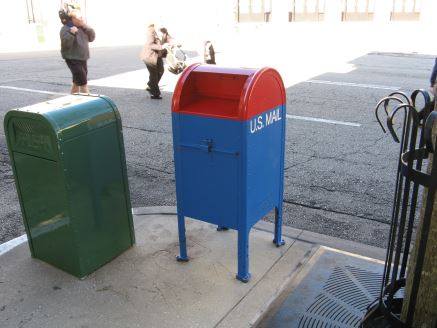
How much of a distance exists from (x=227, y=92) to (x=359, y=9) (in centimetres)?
3241

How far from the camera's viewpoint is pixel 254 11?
3600 centimetres

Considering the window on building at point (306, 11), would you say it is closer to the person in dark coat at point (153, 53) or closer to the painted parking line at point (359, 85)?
the painted parking line at point (359, 85)

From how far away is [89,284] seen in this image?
315 cm

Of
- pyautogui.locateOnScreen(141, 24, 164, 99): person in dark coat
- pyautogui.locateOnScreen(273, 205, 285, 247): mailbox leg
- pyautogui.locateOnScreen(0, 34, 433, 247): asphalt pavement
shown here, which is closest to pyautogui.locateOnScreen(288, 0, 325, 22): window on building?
pyautogui.locateOnScreen(0, 34, 433, 247): asphalt pavement

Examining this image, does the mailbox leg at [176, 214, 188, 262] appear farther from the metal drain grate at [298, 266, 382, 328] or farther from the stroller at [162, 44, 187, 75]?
the stroller at [162, 44, 187, 75]

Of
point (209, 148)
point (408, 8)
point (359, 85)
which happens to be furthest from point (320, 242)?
point (408, 8)

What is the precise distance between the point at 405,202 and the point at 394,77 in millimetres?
10501

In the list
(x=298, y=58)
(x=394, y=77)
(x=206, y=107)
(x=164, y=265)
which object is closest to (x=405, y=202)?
(x=206, y=107)

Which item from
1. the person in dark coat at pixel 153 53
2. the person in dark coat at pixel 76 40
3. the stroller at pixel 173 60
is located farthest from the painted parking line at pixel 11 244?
the stroller at pixel 173 60

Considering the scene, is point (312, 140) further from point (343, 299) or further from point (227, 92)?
point (343, 299)

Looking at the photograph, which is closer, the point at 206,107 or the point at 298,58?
the point at 206,107

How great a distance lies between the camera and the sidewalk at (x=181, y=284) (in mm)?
2848

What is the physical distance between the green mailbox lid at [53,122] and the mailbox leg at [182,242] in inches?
33.2

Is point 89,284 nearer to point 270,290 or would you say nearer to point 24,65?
point 270,290
